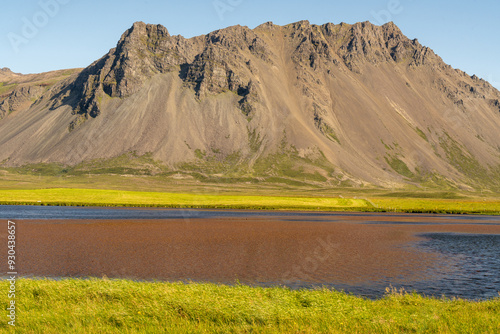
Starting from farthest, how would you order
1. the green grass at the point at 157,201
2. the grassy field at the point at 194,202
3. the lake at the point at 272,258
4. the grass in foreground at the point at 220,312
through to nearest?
the grassy field at the point at 194,202
the green grass at the point at 157,201
the lake at the point at 272,258
the grass in foreground at the point at 220,312

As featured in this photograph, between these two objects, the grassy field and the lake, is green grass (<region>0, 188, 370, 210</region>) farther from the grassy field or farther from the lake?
the lake

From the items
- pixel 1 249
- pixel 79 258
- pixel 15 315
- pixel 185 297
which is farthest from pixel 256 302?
pixel 1 249

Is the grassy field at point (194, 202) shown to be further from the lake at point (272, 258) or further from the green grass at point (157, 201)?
the lake at point (272, 258)

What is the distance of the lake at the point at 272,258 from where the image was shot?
97.9ft

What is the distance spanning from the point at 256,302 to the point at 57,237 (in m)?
39.9

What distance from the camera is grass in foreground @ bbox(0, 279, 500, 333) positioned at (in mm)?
15375

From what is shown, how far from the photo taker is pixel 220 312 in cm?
1662

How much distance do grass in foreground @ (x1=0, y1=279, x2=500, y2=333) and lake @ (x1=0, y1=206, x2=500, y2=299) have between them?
7.15m

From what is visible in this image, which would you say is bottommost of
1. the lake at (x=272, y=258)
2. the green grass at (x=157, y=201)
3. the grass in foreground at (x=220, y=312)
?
the green grass at (x=157, y=201)

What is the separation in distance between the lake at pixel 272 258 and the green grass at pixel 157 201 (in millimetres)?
63057

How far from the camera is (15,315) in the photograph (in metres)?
16.4

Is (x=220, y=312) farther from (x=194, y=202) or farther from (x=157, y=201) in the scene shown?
(x=157, y=201)

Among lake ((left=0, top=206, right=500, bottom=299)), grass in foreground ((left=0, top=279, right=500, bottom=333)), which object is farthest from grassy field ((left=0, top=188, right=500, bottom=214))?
grass in foreground ((left=0, top=279, right=500, bottom=333))

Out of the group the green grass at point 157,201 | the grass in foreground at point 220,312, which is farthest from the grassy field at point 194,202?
the grass in foreground at point 220,312
